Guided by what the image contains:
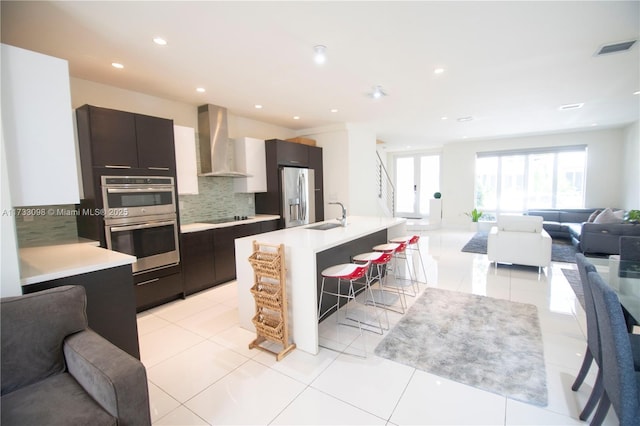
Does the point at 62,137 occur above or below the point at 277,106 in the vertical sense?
below

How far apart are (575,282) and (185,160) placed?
5.71m

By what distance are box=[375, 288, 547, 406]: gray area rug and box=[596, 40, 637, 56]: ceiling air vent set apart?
2.75m

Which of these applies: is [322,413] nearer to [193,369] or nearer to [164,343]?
[193,369]

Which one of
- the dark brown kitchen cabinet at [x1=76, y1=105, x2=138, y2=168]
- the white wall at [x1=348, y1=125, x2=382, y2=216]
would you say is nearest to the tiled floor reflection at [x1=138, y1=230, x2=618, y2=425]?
the dark brown kitchen cabinet at [x1=76, y1=105, x2=138, y2=168]

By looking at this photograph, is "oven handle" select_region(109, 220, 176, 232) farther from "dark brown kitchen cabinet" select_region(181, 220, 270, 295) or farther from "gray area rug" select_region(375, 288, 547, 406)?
"gray area rug" select_region(375, 288, 547, 406)

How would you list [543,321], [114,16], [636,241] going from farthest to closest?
[543,321]
[636,241]
[114,16]

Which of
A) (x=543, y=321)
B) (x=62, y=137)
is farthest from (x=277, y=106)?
(x=543, y=321)

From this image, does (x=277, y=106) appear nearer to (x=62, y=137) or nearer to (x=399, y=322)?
(x=62, y=137)

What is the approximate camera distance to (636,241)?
8.77 feet

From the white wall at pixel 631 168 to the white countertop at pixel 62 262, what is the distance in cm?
918

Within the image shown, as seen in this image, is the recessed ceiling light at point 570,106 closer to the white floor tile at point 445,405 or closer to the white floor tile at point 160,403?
the white floor tile at point 445,405

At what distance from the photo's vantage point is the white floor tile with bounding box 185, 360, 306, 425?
5.84 feet

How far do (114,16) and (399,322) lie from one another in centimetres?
359

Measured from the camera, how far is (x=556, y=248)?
20.1ft
